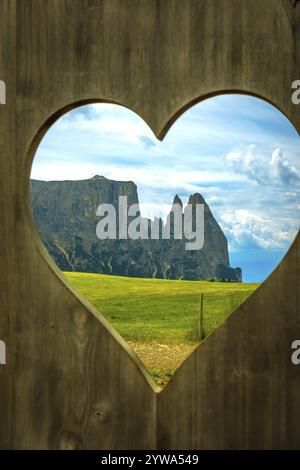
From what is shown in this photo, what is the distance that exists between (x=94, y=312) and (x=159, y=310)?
66.9ft

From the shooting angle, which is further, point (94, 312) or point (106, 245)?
point (106, 245)

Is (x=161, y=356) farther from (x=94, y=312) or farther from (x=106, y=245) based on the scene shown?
(x=106, y=245)

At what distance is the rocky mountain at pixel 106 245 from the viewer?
50.8 meters

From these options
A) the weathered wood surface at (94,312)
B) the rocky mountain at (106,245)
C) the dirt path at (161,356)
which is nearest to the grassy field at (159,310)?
the dirt path at (161,356)

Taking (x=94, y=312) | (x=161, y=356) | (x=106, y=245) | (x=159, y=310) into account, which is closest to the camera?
(x=94, y=312)

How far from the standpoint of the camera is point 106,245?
65.0 metres

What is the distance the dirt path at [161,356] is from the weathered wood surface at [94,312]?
6240mm

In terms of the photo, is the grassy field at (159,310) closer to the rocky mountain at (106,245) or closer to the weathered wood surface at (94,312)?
the weathered wood surface at (94,312)

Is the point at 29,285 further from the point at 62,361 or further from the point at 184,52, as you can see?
the point at 184,52

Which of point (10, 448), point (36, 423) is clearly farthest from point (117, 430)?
point (10, 448)

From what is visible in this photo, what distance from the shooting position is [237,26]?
105 inches

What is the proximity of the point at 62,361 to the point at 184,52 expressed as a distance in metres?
1.84

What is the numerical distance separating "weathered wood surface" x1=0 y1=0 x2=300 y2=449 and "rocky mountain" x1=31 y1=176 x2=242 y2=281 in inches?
1731

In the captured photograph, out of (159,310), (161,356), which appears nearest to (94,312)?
(161,356)
